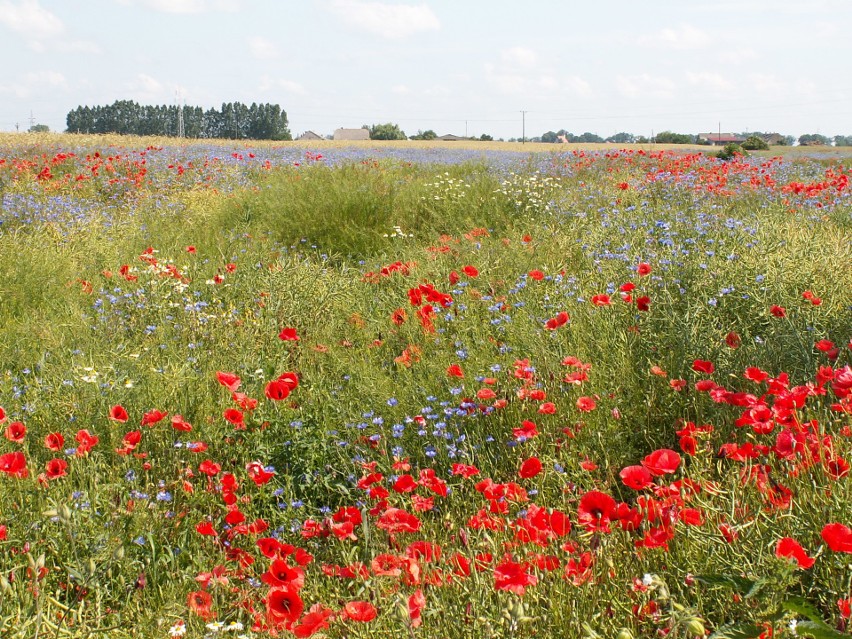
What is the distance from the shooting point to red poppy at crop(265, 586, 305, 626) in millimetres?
1475

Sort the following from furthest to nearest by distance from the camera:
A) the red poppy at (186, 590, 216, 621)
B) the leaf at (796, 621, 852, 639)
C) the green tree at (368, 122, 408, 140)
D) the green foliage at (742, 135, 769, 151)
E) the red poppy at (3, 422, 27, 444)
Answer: the green tree at (368, 122, 408, 140), the green foliage at (742, 135, 769, 151), the red poppy at (3, 422, 27, 444), the red poppy at (186, 590, 216, 621), the leaf at (796, 621, 852, 639)

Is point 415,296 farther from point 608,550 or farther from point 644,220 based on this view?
point 644,220

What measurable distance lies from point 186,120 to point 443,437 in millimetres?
86720

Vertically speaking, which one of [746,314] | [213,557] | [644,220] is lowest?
[213,557]

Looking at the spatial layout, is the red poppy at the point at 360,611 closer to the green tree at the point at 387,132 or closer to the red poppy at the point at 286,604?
the red poppy at the point at 286,604

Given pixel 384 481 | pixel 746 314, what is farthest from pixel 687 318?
pixel 384 481

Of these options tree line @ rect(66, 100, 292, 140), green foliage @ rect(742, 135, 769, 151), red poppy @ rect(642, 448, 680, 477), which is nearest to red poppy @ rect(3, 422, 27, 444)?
red poppy @ rect(642, 448, 680, 477)

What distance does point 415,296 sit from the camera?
3418 millimetres

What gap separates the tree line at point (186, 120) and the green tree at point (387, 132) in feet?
43.2

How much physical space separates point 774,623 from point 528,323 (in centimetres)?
246

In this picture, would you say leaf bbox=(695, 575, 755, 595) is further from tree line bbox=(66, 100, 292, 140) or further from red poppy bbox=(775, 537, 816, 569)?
tree line bbox=(66, 100, 292, 140)

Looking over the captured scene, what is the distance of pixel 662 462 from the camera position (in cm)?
163

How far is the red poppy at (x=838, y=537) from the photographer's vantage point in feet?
4.10

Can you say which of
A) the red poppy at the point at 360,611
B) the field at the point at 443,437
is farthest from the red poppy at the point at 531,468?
the red poppy at the point at 360,611
